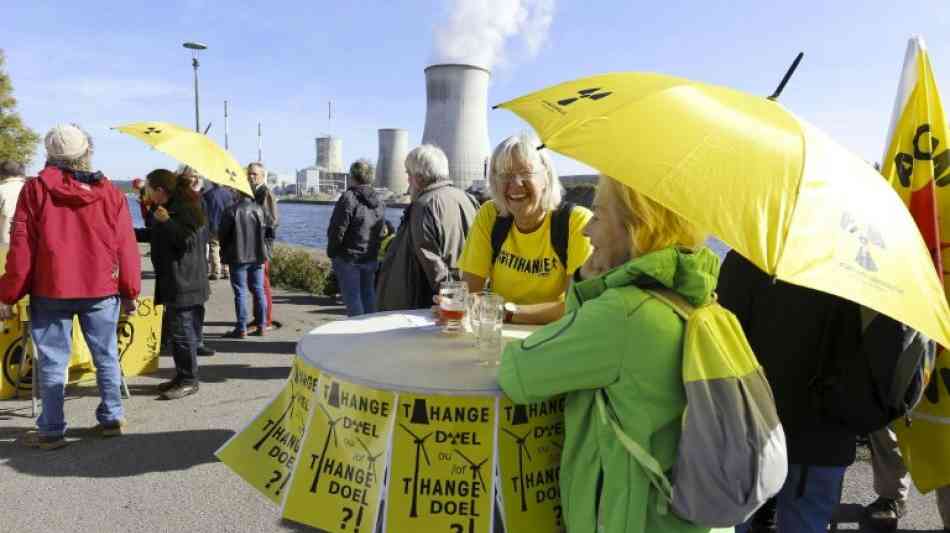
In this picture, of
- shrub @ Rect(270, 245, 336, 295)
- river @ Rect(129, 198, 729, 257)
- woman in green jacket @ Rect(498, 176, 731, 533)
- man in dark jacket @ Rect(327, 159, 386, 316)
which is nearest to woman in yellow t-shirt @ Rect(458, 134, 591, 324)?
river @ Rect(129, 198, 729, 257)

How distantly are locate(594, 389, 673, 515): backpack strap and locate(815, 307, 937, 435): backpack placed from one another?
2.63 ft

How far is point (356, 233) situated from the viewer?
495cm

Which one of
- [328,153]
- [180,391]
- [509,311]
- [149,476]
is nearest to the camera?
[509,311]

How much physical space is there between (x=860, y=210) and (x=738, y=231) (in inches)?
14.9

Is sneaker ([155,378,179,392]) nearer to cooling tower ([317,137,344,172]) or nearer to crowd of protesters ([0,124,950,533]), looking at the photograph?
crowd of protesters ([0,124,950,533])

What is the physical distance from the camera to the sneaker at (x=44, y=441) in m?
3.10

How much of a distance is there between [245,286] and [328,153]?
86444 millimetres

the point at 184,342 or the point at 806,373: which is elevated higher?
the point at 806,373

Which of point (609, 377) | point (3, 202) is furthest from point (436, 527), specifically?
point (3, 202)

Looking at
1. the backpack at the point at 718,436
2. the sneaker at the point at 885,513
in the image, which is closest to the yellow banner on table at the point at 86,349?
the backpack at the point at 718,436

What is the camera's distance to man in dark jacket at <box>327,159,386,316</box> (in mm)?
4934

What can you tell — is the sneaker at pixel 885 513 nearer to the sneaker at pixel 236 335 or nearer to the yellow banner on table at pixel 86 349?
the yellow banner on table at pixel 86 349

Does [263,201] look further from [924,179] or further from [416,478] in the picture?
[924,179]

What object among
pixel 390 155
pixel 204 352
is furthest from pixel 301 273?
pixel 390 155
